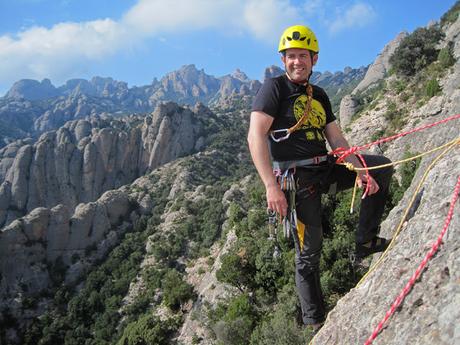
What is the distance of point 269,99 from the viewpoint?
177 inches

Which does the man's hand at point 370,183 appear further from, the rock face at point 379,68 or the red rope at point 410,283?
the rock face at point 379,68

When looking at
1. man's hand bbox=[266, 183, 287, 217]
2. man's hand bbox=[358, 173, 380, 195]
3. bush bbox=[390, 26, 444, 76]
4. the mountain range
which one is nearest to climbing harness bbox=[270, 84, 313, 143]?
man's hand bbox=[266, 183, 287, 217]

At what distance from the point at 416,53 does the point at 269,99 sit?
33588mm

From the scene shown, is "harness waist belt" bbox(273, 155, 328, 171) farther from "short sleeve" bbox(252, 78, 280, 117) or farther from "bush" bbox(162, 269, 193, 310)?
"bush" bbox(162, 269, 193, 310)

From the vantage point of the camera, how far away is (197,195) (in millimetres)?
60844

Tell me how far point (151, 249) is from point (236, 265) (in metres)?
27.5

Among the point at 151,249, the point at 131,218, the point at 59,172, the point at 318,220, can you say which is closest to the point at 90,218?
the point at 131,218

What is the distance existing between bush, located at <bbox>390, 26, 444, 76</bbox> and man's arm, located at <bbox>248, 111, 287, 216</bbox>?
31.8 m

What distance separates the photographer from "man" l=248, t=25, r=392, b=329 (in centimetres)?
468

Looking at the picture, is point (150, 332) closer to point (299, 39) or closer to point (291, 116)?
point (291, 116)

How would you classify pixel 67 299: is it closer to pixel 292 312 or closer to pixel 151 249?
Result: pixel 151 249

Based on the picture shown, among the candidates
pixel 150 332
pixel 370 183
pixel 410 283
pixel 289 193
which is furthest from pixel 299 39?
pixel 150 332

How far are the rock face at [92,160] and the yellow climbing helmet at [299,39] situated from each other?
86.6 m

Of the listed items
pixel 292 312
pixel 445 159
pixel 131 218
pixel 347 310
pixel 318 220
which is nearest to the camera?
pixel 347 310
